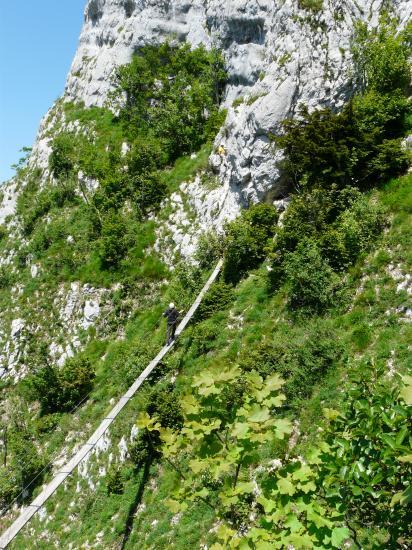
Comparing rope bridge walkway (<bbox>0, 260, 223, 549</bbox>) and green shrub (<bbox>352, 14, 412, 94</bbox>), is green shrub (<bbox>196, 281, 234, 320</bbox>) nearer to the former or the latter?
rope bridge walkway (<bbox>0, 260, 223, 549</bbox>)

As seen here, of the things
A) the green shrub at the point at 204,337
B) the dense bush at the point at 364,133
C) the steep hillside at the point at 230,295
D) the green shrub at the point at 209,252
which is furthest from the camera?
the green shrub at the point at 209,252

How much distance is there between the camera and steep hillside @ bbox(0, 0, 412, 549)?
425 centimetres

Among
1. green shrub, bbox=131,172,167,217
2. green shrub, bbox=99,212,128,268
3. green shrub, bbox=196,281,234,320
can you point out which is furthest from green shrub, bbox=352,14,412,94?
green shrub, bbox=99,212,128,268

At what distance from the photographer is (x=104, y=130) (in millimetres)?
38938

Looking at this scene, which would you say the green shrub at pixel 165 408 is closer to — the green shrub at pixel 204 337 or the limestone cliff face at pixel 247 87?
the green shrub at pixel 204 337

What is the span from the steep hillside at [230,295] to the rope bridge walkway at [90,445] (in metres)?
0.59

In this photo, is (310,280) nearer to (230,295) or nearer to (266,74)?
(230,295)

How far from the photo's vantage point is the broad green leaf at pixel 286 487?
383 cm

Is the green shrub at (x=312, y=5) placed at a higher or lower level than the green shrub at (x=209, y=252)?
higher

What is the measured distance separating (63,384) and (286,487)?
20894 millimetres

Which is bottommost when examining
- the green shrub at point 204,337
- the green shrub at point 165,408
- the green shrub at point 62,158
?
the green shrub at point 165,408

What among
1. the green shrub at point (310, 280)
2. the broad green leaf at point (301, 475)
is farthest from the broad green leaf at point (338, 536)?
the green shrub at point (310, 280)

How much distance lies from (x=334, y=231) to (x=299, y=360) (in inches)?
217

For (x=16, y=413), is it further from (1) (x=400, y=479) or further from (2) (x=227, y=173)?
(1) (x=400, y=479)
